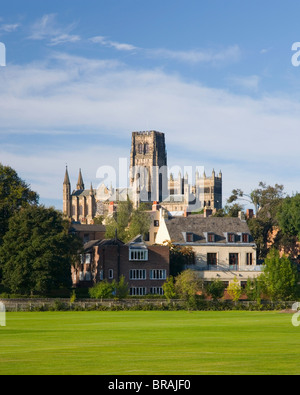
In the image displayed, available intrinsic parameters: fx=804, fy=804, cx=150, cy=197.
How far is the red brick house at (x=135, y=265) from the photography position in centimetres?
9644

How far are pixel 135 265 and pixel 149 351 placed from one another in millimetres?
67979

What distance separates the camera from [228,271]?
101812mm

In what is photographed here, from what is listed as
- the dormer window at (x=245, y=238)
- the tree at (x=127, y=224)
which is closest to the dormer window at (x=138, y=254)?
the dormer window at (x=245, y=238)

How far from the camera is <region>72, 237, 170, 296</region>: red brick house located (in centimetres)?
9644

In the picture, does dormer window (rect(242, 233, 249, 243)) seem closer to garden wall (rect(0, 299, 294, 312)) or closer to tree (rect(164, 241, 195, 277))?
tree (rect(164, 241, 195, 277))

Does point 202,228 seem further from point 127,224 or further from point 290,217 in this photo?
point 127,224

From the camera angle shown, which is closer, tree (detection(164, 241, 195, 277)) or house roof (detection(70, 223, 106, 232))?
tree (detection(164, 241, 195, 277))

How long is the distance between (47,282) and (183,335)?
155 feet

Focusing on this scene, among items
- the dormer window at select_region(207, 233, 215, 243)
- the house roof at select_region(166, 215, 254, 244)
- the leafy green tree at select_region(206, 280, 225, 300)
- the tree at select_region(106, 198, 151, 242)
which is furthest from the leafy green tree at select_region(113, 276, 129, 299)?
the tree at select_region(106, 198, 151, 242)

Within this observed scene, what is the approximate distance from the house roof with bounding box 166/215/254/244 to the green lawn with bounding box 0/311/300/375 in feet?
200

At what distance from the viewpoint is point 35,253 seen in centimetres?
8538

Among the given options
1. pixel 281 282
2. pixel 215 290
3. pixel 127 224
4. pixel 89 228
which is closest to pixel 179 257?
pixel 215 290
